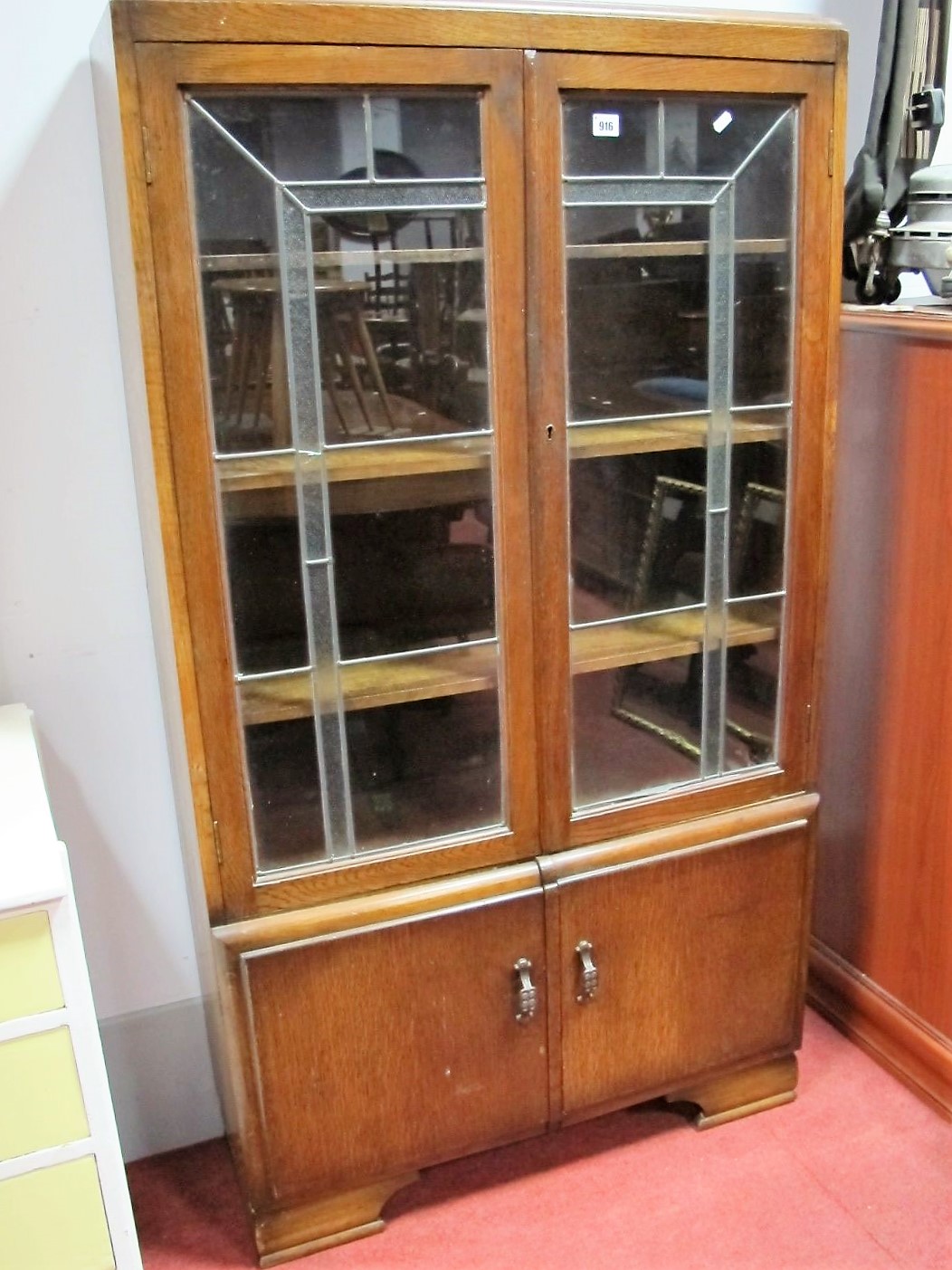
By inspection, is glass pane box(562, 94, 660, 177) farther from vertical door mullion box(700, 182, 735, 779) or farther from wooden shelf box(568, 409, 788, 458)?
wooden shelf box(568, 409, 788, 458)

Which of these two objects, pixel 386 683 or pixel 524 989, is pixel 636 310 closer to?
pixel 386 683

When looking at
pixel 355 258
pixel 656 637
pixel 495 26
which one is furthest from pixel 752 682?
pixel 495 26

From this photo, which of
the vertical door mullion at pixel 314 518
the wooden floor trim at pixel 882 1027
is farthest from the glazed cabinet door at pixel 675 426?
the wooden floor trim at pixel 882 1027

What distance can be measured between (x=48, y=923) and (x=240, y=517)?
1.61 ft

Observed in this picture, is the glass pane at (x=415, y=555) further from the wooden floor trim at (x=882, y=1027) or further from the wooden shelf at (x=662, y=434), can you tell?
the wooden floor trim at (x=882, y=1027)

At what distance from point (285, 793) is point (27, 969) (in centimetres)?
37

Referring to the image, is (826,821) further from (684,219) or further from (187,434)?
(187,434)

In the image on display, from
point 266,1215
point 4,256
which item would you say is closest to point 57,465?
point 4,256

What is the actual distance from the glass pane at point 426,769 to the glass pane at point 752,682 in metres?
0.38

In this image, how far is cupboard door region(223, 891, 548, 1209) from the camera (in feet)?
4.82

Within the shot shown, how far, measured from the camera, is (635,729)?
162 cm

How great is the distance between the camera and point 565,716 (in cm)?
151

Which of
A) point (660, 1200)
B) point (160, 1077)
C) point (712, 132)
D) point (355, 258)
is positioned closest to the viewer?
point (355, 258)

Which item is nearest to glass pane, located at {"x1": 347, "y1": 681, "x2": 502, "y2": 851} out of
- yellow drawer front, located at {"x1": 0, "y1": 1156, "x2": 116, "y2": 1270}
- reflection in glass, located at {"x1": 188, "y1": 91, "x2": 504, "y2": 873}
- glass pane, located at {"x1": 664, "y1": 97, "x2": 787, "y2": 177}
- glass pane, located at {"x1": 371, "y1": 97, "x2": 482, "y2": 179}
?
reflection in glass, located at {"x1": 188, "y1": 91, "x2": 504, "y2": 873}
